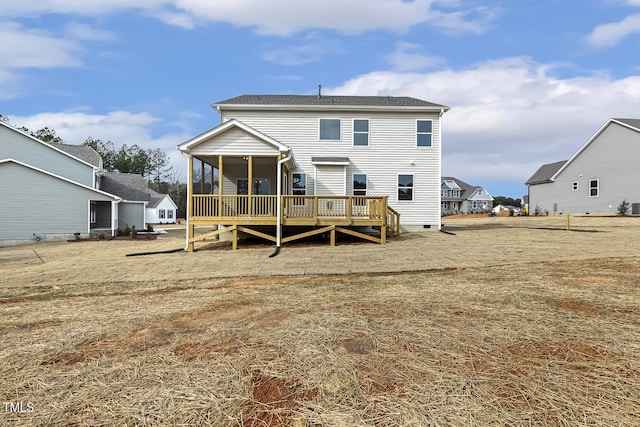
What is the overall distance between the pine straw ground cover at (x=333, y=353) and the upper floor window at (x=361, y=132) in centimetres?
1159

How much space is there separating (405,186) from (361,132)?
3.33 meters

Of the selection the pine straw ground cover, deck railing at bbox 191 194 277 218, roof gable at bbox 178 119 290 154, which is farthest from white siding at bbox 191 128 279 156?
the pine straw ground cover

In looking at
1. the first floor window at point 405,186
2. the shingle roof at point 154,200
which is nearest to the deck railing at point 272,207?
the first floor window at point 405,186

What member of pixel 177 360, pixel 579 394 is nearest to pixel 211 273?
pixel 177 360

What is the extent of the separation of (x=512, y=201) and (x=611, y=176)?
2132 inches

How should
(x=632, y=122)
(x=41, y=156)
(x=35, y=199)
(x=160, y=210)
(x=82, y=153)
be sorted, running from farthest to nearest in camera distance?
1. (x=160, y=210)
2. (x=82, y=153)
3. (x=632, y=122)
4. (x=41, y=156)
5. (x=35, y=199)

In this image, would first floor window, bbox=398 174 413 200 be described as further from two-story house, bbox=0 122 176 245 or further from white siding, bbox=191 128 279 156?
two-story house, bbox=0 122 176 245

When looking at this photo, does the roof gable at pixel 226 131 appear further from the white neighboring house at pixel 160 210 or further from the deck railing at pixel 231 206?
the white neighboring house at pixel 160 210

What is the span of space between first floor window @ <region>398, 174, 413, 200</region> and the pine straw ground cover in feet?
36.0

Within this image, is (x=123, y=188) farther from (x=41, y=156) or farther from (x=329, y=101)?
(x=329, y=101)

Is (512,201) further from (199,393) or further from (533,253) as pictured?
(199,393)

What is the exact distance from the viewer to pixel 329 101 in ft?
59.8

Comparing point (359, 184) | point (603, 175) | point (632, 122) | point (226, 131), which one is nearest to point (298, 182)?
point (359, 184)

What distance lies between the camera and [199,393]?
2594mm
